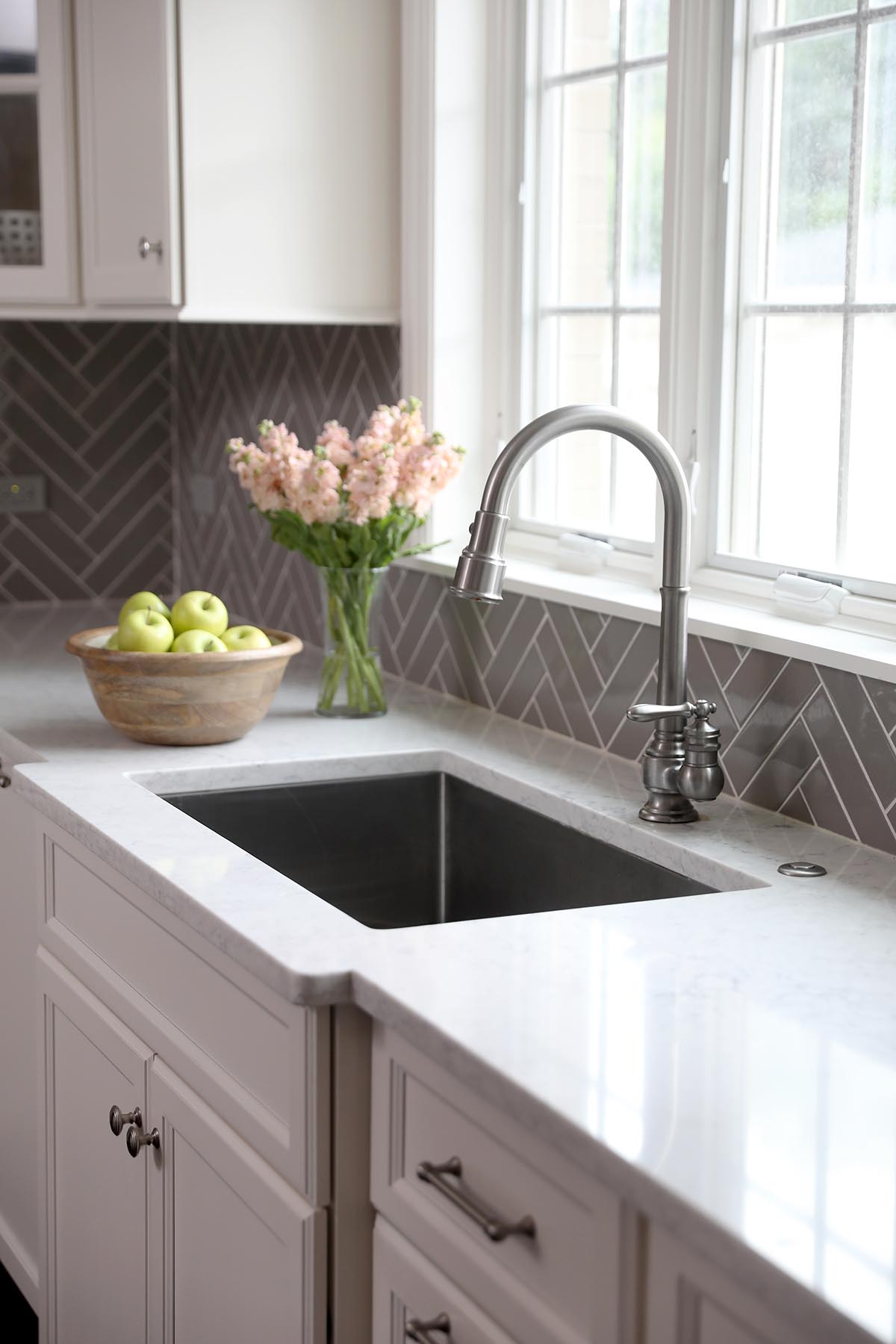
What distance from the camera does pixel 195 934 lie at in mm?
1548

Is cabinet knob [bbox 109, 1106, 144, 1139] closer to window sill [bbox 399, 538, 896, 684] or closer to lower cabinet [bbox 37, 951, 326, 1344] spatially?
lower cabinet [bbox 37, 951, 326, 1344]

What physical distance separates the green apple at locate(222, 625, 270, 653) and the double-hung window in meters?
0.52

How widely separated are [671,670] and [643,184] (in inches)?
32.1

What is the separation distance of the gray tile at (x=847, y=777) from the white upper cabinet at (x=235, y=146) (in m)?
1.17

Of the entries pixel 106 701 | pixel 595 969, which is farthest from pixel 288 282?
pixel 595 969

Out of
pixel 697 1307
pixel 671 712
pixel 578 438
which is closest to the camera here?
pixel 697 1307

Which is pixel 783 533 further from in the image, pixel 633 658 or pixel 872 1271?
pixel 872 1271

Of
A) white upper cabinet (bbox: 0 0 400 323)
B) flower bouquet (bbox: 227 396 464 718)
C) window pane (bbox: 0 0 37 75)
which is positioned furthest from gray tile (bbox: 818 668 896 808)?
window pane (bbox: 0 0 37 75)

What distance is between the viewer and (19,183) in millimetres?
2750

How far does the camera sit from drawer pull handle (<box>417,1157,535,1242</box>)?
113 centimetres

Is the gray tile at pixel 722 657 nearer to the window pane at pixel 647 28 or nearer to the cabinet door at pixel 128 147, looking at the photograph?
the window pane at pixel 647 28

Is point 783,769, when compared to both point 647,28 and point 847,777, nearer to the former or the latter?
point 847,777

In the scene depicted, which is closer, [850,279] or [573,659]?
[850,279]

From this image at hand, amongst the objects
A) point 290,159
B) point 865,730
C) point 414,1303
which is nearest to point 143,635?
point 290,159
